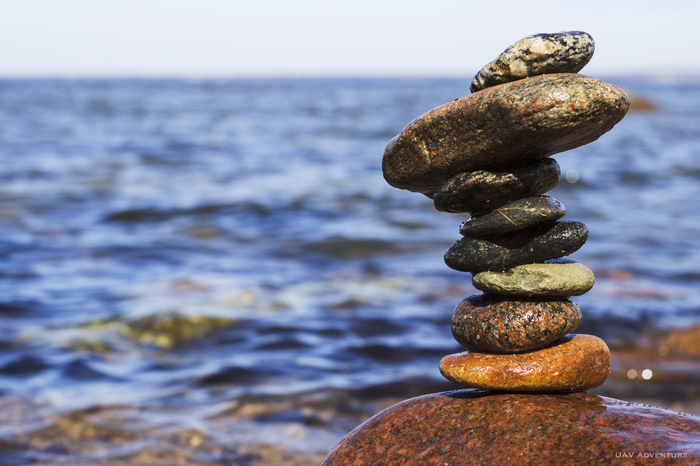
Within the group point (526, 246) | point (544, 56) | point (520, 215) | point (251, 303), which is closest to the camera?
point (544, 56)

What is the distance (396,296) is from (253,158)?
13.7 meters

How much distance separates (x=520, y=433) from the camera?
8.73ft

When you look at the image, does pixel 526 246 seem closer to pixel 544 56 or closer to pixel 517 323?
pixel 517 323

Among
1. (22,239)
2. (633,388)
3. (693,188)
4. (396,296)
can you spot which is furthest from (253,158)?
(633,388)

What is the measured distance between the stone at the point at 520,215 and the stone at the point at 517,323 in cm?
32

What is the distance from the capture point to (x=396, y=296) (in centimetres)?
814

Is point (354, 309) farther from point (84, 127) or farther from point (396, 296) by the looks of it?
point (84, 127)

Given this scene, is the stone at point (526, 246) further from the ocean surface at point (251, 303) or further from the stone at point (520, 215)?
the ocean surface at point (251, 303)

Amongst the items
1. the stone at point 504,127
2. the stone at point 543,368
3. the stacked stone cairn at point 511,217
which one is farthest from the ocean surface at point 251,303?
the stone at point 504,127


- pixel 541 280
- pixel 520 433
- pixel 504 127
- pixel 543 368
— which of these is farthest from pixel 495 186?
pixel 520 433

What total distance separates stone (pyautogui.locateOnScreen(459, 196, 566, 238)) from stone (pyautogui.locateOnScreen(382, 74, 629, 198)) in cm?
19

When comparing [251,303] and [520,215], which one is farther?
[251,303]

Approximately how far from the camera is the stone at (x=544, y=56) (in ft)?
8.61

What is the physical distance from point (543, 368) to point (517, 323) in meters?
0.23
